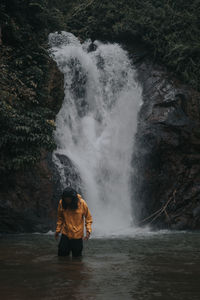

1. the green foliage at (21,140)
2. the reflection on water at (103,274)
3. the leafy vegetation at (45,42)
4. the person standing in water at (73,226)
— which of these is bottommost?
the reflection on water at (103,274)

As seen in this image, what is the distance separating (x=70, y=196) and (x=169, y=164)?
31.7 ft

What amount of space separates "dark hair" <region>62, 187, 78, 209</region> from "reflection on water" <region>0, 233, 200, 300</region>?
0.92 meters

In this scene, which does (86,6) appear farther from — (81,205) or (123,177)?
(81,205)

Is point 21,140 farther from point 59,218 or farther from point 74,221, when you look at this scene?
point 74,221

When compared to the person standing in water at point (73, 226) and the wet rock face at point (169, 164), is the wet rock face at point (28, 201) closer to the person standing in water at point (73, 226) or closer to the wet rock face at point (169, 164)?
the wet rock face at point (169, 164)

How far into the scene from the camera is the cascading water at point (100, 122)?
48.6 feet

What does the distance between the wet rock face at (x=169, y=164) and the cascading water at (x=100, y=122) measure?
723 mm

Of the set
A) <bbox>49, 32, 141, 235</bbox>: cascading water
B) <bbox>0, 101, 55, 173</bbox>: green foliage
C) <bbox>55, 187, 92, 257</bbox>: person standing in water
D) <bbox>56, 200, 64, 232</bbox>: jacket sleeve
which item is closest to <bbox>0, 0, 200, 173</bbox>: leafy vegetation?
<bbox>0, 101, 55, 173</bbox>: green foliage

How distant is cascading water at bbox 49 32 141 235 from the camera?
1481 centimetres

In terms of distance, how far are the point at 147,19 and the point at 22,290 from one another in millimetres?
19320

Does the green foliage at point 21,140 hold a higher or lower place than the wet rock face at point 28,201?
higher

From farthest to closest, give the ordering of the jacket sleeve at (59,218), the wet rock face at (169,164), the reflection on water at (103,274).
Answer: the wet rock face at (169,164)
the jacket sleeve at (59,218)
the reflection on water at (103,274)

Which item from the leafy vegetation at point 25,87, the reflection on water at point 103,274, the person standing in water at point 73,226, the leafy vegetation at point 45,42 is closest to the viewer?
the reflection on water at point 103,274

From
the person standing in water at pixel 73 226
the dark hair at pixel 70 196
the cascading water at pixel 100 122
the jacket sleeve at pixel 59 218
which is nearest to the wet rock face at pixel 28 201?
the cascading water at pixel 100 122
